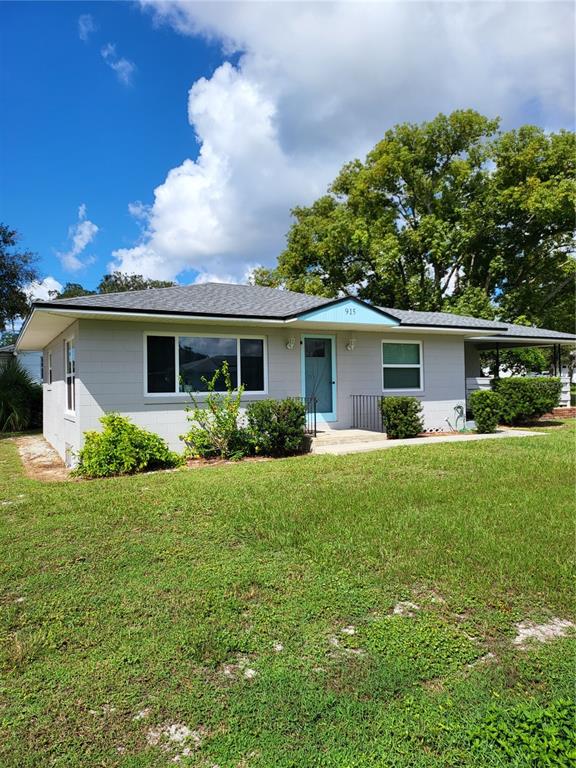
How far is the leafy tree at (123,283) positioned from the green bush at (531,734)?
54.7 metres

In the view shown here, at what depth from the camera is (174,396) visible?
391 inches

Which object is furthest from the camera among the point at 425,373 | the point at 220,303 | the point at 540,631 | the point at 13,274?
the point at 13,274

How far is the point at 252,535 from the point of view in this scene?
15.6 ft

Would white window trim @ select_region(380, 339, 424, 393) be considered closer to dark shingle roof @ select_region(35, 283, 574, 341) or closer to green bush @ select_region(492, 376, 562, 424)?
dark shingle roof @ select_region(35, 283, 574, 341)

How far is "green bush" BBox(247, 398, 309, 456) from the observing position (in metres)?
9.70

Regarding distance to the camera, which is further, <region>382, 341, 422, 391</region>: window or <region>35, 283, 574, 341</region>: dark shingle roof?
<region>382, 341, 422, 391</region>: window

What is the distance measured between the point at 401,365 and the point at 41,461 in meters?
9.41

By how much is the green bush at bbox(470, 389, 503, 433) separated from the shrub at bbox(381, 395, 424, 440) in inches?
80.3

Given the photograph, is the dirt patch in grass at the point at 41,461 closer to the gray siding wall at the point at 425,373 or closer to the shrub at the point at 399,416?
the gray siding wall at the point at 425,373

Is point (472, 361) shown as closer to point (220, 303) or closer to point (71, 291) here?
point (220, 303)

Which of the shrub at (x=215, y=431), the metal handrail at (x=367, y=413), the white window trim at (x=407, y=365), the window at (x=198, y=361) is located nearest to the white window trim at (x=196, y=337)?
the window at (x=198, y=361)

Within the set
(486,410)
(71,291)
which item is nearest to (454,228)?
(486,410)

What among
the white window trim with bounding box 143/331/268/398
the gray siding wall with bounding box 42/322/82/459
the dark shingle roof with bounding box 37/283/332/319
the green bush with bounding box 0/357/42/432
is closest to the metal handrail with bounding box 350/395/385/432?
the white window trim with bounding box 143/331/268/398

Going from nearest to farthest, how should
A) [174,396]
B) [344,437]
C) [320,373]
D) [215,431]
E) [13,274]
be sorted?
[215,431] → [174,396] → [344,437] → [320,373] → [13,274]
